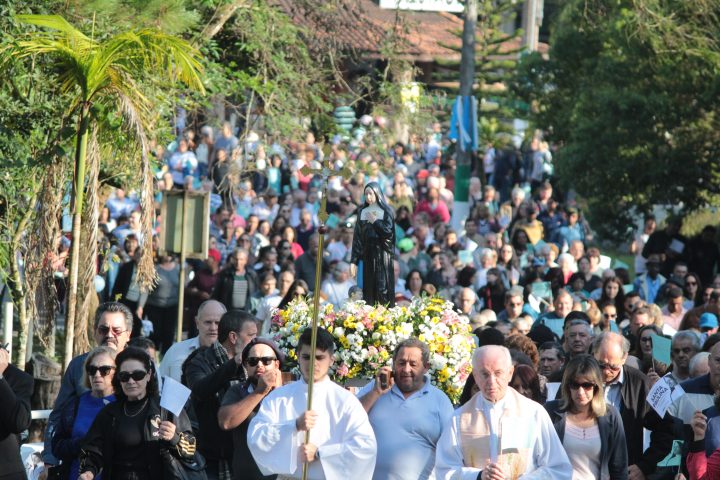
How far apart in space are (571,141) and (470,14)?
3.62m

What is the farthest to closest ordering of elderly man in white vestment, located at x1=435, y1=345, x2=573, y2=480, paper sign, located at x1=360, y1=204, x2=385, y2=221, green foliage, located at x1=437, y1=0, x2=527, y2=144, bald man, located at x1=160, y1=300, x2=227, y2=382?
green foliage, located at x1=437, y1=0, x2=527, y2=144, paper sign, located at x1=360, y1=204, x2=385, y2=221, bald man, located at x1=160, y1=300, x2=227, y2=382, elderly man in white vestment, located at x1=435, y1=345, x2=573, y2=480

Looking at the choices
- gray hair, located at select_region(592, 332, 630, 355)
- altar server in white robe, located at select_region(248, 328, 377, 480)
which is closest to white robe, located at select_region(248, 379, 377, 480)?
altar server in white robe, located at select_region(248, 328, 377, 480)

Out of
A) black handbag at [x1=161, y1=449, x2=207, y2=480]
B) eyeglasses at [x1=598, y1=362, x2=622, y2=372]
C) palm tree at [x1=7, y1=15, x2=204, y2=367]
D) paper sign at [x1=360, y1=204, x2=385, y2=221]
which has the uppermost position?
palm tree at [x1=7, y1=15, x2=204, y2=367]

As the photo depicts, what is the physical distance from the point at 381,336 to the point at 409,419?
5.65 ft

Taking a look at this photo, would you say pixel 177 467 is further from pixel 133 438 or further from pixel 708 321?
pixel 708 321

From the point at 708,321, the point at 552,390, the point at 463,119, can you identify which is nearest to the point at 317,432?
the point at 552,390

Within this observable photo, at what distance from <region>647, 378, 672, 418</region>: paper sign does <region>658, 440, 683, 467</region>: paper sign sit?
10.6 inches

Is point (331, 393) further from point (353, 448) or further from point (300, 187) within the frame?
point (300, 187)

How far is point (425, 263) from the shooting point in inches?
843

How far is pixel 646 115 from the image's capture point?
2498 cm

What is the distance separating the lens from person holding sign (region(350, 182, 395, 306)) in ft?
42.4

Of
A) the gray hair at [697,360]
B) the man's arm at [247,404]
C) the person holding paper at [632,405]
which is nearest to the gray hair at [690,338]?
the gray hair at [697,360]

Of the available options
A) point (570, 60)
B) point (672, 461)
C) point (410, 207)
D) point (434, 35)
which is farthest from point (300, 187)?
point (672, 461)

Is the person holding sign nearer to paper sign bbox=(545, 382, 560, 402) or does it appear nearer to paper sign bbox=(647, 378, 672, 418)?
paper sign bbox=(545, 382, 560, 402)
